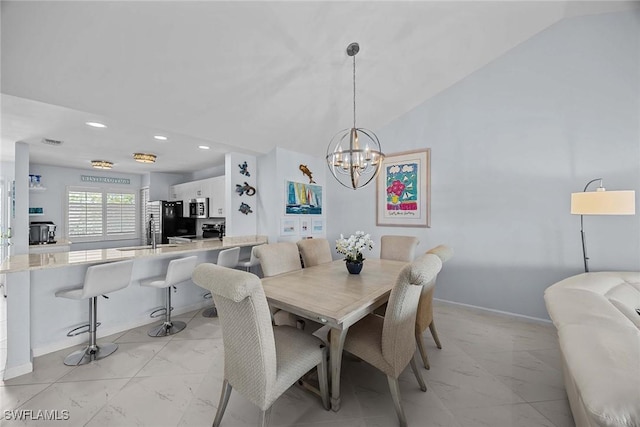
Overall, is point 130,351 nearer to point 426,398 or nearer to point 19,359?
point 19,359

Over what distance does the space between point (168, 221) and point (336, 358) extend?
513 centimetres

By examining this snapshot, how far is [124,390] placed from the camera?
6.02ft

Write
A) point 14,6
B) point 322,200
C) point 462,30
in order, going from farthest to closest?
point 322,200, point 462,30, point 14,6

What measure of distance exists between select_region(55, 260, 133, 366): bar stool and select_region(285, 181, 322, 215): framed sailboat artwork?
2.29 m

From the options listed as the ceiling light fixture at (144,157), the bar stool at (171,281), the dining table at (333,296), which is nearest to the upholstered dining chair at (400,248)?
the dining table at (333,296)

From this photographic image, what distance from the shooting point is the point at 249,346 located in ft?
4.21

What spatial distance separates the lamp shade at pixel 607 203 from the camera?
2123mm

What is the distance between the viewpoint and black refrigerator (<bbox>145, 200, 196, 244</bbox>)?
17.2 ft

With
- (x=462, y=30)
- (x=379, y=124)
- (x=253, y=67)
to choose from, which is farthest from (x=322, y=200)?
(x=462, y=30)

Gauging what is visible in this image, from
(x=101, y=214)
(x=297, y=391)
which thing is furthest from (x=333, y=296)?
(x=101, y=214)

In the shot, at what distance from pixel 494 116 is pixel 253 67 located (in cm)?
303

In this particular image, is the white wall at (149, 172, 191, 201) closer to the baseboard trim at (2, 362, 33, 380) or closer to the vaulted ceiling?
the vaulted ceiling

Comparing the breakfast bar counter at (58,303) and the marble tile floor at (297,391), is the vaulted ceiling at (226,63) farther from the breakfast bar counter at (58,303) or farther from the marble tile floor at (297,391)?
the marble tile floor at (297,391)

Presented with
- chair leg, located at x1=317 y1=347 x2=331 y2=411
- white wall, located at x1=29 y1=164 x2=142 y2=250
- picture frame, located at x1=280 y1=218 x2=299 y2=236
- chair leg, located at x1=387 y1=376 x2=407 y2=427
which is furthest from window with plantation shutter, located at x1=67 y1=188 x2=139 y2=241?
chair leg, located at x1=387 y1=376 x2=407 y2=427
